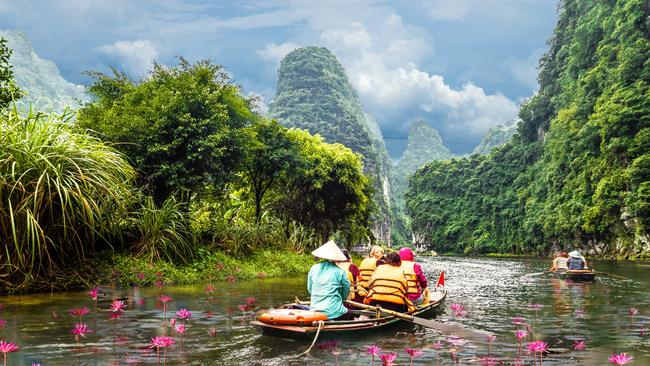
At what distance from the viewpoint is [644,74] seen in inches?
1727

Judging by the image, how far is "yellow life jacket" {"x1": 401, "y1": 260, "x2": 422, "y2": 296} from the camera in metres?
10.4

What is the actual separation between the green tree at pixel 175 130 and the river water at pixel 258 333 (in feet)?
14.6

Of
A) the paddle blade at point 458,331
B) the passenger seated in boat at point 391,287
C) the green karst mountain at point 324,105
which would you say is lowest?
the paddle blade at point 458,331

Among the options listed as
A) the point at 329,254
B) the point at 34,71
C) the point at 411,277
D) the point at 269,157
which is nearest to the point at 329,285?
the point at 329,254

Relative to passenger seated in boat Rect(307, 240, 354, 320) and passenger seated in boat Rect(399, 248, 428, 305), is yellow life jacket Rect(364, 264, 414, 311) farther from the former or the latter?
passenger seated in boat Rect(307, 240, 354, 320)

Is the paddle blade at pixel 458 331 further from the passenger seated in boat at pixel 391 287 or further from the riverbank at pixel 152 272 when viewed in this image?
the riverbank at pixel 152 272

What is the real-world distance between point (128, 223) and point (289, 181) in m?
13.1

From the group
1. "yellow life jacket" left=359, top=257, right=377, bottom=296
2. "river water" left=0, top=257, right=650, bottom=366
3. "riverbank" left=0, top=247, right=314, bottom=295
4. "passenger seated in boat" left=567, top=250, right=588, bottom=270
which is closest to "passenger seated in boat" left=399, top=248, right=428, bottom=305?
"yellow life jacket" left=359, top=257, right=377, bottom=296

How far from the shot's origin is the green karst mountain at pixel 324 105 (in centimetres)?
12688

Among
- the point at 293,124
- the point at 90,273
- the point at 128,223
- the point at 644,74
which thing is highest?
the point at 293,124

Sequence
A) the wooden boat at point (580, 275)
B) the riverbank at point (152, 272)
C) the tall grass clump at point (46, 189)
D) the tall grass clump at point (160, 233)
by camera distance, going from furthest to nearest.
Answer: the wooden boat at point (580, 275), the tall grass clump at point (160, 233), the riverbank at point (152, 272), the tall grass clump at point (46, 189)

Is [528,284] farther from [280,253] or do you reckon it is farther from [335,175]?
[335,175]

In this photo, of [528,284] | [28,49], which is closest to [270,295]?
[528,284]

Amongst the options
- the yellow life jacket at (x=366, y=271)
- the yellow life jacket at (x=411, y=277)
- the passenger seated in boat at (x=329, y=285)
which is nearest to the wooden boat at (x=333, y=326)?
the passenger seated in boat at (x=329, y=285)
